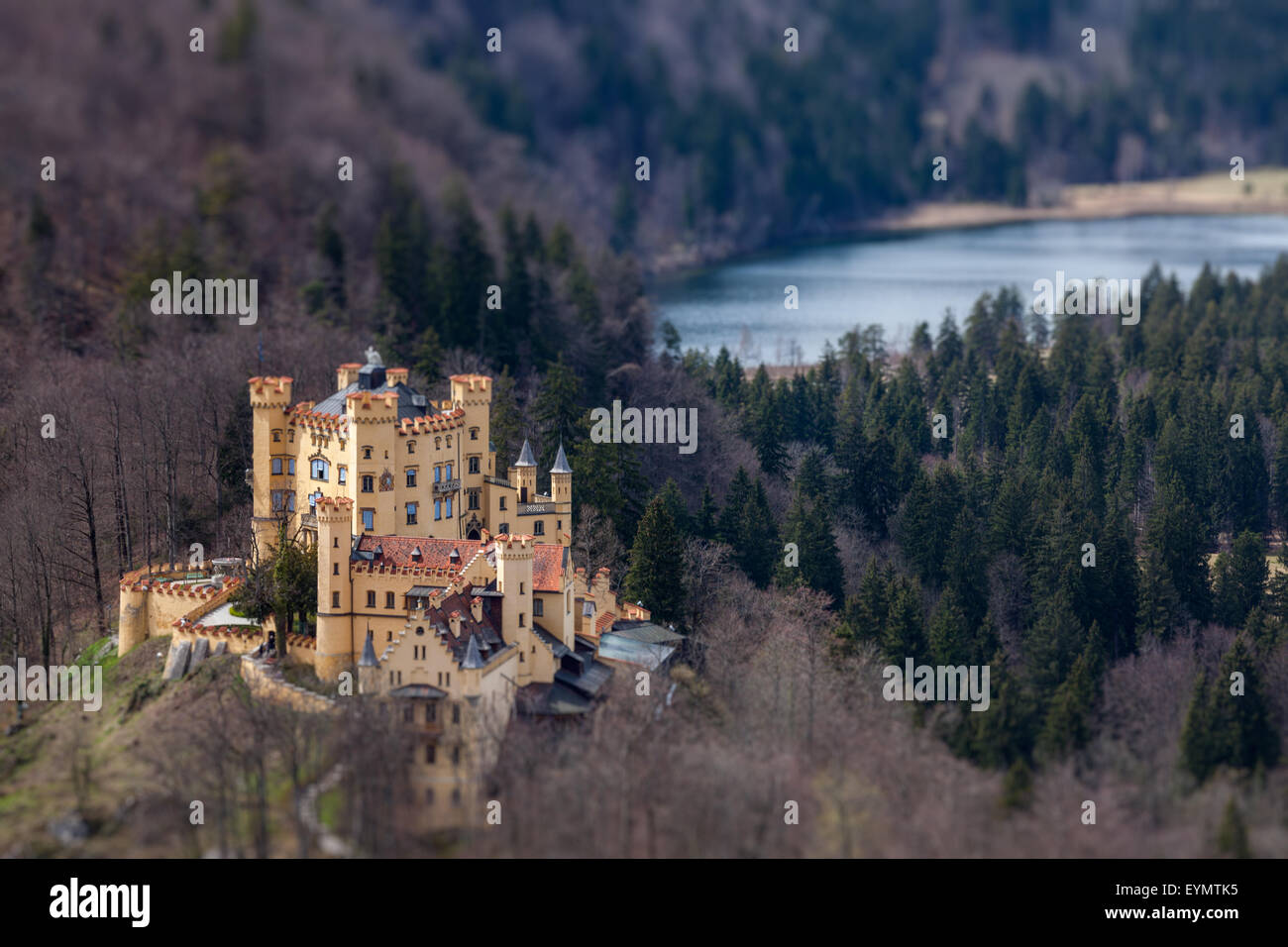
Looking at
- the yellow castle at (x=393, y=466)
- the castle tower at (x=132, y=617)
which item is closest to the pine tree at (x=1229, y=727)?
the yellow castle at (x=393, y=466)

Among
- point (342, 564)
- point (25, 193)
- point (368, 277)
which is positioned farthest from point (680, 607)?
point (25, 193)

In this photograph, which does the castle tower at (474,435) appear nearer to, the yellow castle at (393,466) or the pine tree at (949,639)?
the yellow castle at (393,466)

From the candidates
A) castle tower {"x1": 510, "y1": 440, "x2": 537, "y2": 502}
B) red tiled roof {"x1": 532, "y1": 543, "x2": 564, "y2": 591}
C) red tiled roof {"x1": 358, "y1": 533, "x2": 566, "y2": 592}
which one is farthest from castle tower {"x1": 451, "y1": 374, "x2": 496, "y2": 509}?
red tiled roof {"x1": 532, "y1": 543, "x2": 564, "y2": 591}

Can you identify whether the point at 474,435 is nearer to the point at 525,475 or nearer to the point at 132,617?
the point at 525,475

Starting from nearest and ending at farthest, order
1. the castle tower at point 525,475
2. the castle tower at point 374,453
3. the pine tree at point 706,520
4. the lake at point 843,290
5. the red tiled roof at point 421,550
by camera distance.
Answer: the red tiled roof at point 421,550 < the castle tower at point 374,453 < the castle tower at point 525,475 < the pine tree at point 706,520 < the lake at point 843,290

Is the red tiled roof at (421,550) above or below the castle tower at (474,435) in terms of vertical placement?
below

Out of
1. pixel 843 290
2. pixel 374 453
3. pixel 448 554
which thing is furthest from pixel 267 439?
pixel 843 290

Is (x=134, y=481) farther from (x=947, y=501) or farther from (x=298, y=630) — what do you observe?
(x=947, y=501)
